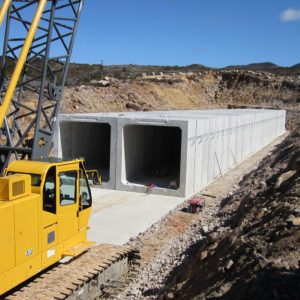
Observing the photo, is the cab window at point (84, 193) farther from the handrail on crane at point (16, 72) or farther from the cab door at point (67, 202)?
the handrail on crane at point (16, 72)

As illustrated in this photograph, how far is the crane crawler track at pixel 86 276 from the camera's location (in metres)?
7.73

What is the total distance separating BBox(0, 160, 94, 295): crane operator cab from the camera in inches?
279

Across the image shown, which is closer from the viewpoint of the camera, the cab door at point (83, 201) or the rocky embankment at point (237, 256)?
the rocky embankment at point (237, 256)

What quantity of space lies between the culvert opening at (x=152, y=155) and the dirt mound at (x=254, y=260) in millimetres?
9103

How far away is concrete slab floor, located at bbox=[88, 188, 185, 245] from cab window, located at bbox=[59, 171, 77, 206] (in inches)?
163

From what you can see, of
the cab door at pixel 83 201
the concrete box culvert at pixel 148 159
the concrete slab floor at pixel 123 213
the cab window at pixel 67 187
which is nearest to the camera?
the cab window at pixel 67 187

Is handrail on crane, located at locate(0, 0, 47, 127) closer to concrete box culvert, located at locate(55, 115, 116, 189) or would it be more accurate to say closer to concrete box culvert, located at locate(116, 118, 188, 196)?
concrete box culvert, located at locate(116, 118, 188, 196)

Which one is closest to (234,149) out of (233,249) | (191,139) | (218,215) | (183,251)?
(191,139)

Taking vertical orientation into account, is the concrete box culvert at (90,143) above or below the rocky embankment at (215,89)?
below

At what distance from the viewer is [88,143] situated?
23.9 meters

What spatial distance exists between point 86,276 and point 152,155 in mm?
16787

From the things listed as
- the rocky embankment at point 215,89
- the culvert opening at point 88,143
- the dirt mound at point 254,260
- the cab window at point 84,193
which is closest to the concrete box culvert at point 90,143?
the culvert opening at point 88,143

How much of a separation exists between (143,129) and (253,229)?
561 inches

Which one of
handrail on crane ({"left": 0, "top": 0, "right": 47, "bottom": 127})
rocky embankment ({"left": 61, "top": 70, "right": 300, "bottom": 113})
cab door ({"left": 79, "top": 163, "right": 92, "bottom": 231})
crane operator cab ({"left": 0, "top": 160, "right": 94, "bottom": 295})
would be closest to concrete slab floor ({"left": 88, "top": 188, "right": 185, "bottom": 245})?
cab door ({"left": 79, "top": 163, "right": 92, "bottom": 231})
